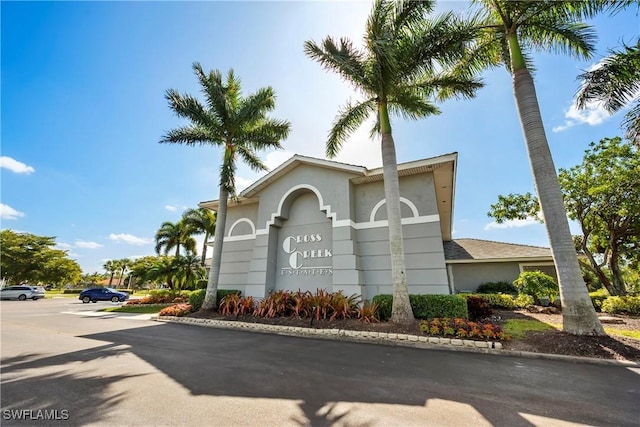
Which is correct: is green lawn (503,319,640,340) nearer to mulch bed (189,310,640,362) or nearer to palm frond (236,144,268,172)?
mulch bed (189,310,640,362)

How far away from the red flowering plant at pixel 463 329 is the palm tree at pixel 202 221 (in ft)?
80.9

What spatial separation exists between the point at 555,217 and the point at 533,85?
434 cm

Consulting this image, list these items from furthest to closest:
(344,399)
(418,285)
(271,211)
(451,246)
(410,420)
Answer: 1. (451,246)
2. (271,211)
3. (418,285)
4. (344,399)
5. (410,420)

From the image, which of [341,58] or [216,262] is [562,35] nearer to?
[341,58]

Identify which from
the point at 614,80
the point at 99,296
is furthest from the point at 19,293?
the point at 614,80

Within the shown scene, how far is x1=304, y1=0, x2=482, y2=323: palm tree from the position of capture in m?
9.11

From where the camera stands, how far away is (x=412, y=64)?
31.6 feet

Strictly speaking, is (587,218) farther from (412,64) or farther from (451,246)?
(412,64)

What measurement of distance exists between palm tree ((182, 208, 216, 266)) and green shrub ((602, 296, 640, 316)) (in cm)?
2895

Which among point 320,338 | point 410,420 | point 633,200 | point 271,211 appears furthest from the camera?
point 271,211

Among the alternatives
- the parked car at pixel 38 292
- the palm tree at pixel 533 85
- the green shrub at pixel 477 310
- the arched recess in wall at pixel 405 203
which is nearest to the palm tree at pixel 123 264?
the parked car at pixel 38 292

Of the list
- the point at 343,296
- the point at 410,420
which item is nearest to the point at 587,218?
the point at 343,296

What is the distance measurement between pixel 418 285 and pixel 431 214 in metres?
2.98

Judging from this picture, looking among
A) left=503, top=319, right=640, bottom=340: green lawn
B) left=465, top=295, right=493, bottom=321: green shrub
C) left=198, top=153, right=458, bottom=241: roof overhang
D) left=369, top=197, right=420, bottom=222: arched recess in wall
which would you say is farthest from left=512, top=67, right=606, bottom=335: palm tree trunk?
left=369, top=197, right=420, bottom=222: arched recess in wall
